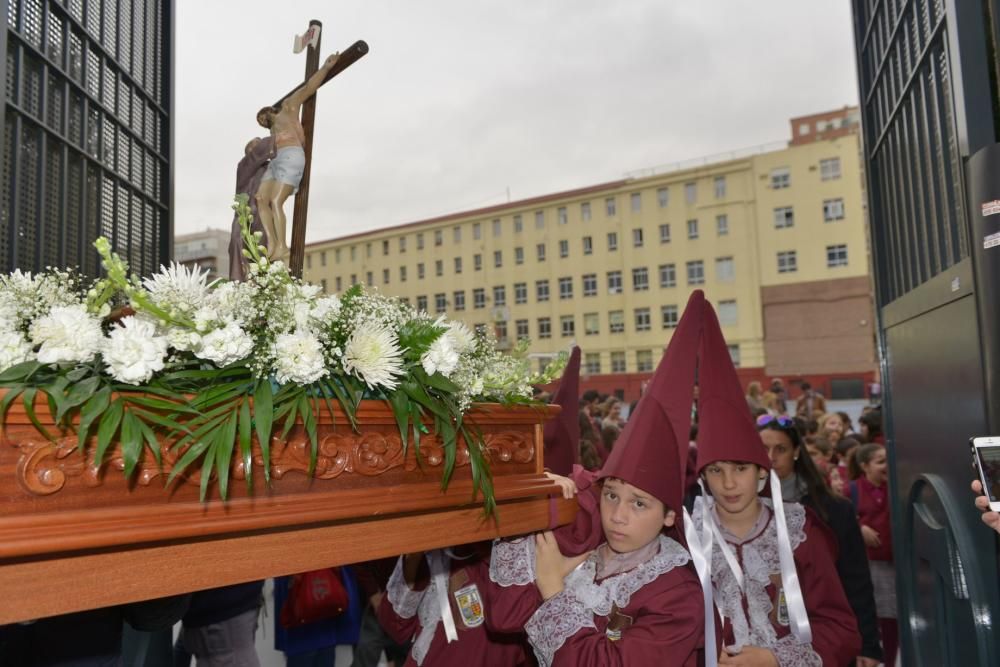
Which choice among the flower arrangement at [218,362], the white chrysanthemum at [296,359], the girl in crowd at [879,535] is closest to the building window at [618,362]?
the girl in crowd at [879,535]

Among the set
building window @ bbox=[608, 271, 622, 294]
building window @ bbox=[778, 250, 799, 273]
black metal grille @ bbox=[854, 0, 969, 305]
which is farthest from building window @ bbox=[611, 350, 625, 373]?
black metal grille @ bbox=[854, 0, 969, 305]

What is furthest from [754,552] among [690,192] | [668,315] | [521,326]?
[521,326]

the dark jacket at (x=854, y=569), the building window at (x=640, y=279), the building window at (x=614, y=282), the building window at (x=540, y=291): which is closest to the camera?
the dark jacket at (x=854, y=569)

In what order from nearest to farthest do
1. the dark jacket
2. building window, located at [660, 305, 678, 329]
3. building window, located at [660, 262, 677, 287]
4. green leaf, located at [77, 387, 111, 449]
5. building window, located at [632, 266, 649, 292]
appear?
green leaf, located at [77, 387, 111, 449] → the dark jacket → building window, located at [660, 305, 678, 329] → building window, located at [660, 262, 677, 287] → building window, located at [632, 266, 649, 292]

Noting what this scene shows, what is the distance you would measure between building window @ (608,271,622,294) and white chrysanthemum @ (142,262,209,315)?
3949 cm

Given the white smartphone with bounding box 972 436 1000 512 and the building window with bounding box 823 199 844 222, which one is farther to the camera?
the building window with bounding box 823 199 844 222

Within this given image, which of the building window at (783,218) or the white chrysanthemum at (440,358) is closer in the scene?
the white chrysanthemum at (440,358)

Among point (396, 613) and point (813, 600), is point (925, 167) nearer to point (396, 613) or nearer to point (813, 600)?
point (813, 600)

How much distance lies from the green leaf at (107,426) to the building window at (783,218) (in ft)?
129

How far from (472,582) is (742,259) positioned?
3791 cm

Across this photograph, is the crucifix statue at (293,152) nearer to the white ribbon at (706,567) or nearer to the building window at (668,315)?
the white ribbon at (706,567)

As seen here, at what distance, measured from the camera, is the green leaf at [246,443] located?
126 cm

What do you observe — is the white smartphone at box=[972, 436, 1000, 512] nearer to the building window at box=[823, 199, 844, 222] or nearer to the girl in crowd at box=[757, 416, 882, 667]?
the girl in crowd at box=[757, 416, 882, 667]

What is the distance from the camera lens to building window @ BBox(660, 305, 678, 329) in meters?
38.8
